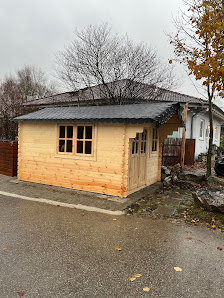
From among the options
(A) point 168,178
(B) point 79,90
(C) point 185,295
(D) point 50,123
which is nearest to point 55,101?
(B) point 79,90

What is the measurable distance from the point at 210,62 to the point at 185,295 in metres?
5.61

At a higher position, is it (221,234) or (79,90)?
(79,90)

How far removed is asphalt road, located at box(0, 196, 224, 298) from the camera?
2.71m

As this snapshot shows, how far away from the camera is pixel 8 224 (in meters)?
4.70

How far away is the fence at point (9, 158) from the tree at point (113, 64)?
528 centimetres

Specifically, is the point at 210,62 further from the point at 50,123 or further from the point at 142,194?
the point at 50,123

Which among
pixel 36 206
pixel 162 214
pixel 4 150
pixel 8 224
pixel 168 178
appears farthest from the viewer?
pixel 4 150

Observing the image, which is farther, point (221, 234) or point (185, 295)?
point (221, 234)

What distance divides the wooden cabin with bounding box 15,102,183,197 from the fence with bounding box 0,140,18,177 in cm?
95

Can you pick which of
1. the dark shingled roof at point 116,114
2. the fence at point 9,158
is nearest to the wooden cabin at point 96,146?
the dark shingled roof at point 116,114

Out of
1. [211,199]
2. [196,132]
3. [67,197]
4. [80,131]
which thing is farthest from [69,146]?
[196,132]

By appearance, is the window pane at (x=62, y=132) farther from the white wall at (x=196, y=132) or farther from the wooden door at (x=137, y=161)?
the white wall at (x=196, y=132)

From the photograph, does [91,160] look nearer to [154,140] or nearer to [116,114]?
[116,114]

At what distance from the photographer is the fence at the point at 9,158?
9445 mm
